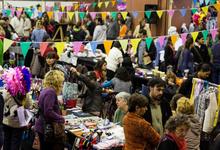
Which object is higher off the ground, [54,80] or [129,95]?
[54,80]

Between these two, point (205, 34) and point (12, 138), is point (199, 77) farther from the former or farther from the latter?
point (205, 34)

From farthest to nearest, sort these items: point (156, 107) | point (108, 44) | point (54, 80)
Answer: point (108, 44) → point (54, 80) → point (156, 107)

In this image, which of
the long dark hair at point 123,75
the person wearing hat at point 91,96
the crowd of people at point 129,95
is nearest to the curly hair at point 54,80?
the crowd of people at point 129,95

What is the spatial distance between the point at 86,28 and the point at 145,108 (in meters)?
11.1

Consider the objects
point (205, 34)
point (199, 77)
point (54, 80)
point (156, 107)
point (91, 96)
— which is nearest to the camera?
point (156, 107)

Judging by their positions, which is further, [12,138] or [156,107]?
[12,138]

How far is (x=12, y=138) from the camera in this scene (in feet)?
21.0

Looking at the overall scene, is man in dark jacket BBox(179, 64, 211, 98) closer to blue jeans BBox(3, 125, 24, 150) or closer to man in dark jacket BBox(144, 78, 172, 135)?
man in dark jacket BBox(144, 78, 172, 135)

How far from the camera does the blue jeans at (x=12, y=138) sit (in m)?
6.36

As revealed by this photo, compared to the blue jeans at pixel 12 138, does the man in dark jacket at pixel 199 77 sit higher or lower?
higher

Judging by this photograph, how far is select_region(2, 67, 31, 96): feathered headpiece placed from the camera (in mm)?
6285

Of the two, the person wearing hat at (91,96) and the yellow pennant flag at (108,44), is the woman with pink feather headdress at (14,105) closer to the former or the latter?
the person wearing hat at (91,96)

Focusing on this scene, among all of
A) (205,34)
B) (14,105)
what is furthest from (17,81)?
(205,34)

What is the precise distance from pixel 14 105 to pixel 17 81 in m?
0.35
